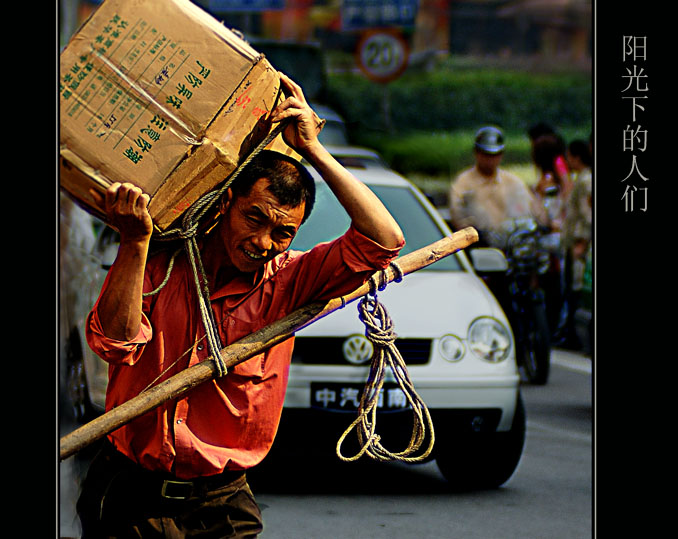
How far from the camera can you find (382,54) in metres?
4.77

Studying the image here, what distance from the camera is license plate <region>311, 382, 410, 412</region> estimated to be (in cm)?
412

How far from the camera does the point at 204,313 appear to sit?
243cm

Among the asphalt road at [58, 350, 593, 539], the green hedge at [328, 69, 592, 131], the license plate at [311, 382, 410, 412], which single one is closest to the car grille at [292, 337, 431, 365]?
the license plate at [311, 382, 410, 412]

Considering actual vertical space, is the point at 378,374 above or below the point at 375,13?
below

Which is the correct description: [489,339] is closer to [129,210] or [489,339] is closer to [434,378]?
[434,378]

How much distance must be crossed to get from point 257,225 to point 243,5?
1.65 meters

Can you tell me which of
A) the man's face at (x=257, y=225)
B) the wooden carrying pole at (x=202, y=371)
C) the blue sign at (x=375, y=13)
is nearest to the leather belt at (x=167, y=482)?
the wooden carrying pole at (x=202, y=371)

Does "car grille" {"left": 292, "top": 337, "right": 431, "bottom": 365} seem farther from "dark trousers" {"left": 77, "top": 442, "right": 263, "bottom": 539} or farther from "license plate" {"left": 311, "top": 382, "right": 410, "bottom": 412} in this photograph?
"dark trousers" {"left": 77, "top": 442, "right": 263, "bottom": 539}

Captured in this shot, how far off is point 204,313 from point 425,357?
→ 6.65ft

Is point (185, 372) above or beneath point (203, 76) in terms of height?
beneath

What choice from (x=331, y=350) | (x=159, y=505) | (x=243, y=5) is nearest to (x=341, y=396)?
(x=331, y=350)
